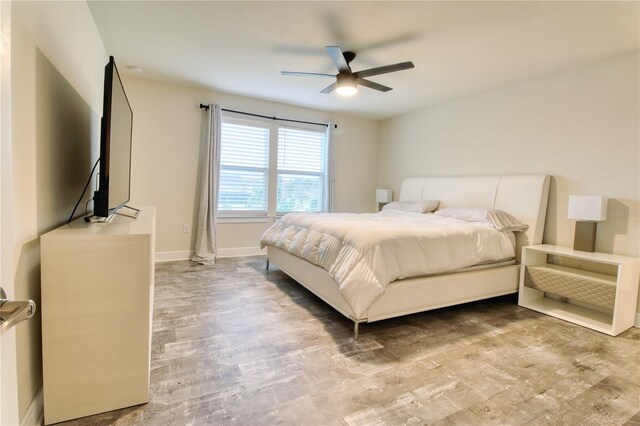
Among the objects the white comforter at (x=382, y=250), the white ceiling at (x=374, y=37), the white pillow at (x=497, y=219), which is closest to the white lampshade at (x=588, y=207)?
the white pillow at (x=497, y=219)

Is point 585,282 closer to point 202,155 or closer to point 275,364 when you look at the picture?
point 275,364

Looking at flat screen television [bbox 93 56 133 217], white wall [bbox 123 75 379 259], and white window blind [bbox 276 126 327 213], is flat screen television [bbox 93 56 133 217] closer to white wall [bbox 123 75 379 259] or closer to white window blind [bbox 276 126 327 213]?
white wall [bbox 123 75 379 259]

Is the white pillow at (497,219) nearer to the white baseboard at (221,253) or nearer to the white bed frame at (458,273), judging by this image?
the white bed frame at (458,273)

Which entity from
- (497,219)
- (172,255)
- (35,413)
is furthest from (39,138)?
(497,219)

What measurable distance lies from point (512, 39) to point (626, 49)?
104cm

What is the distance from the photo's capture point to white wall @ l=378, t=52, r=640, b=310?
273 centimetres

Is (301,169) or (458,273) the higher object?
(301,169)

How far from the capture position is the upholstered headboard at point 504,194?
3.20 meters

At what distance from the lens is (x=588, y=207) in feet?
8.90

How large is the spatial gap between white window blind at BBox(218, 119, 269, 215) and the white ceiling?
96 centimetres

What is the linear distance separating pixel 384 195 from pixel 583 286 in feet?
10.1

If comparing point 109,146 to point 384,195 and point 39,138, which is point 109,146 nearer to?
point 39,138

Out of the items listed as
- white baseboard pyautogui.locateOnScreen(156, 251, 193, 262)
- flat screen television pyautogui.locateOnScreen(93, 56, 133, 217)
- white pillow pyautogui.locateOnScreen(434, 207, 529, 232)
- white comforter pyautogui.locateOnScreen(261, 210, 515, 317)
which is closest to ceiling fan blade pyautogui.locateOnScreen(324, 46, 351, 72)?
white comforter pyautogui.locateOnScreen(261, 210, 515, 317)

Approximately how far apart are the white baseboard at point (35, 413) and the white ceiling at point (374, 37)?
8.43 feet
